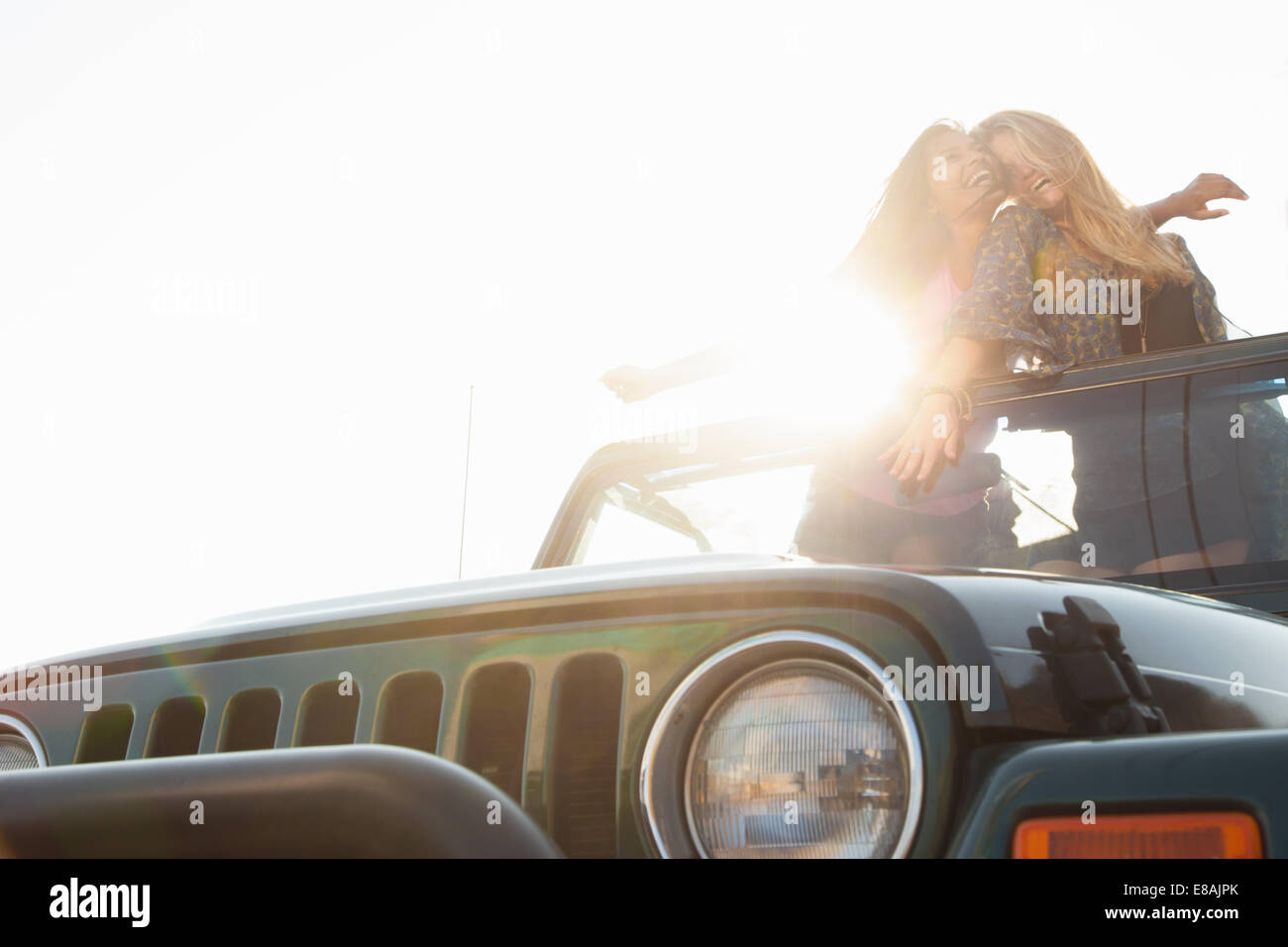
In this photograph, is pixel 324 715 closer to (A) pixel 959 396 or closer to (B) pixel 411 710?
(B) pixel 411 710

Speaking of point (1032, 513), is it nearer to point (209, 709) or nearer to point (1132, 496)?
point (1132, 496)

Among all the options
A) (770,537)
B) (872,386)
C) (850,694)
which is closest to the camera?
(850,694)

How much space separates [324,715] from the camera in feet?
5.24

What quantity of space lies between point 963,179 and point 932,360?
518 millimetres

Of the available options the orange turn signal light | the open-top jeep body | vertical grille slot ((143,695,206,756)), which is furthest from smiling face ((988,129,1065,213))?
vertical grille slot ((143,695,206,756))

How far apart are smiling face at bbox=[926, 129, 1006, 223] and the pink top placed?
0.16 m

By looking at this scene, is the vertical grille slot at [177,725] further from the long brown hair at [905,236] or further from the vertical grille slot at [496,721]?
the long brown hair at [905,236]

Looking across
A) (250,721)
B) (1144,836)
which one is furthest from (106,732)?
(1144,836)

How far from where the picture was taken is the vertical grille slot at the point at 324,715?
5.19 ft

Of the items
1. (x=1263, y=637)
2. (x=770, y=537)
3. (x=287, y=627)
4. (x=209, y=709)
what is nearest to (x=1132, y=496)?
(x=1263, y=637)

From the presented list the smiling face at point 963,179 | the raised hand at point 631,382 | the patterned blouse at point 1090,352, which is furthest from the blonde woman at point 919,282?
the raised hand at point 631,382

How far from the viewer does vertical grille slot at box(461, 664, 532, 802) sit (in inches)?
57.0
